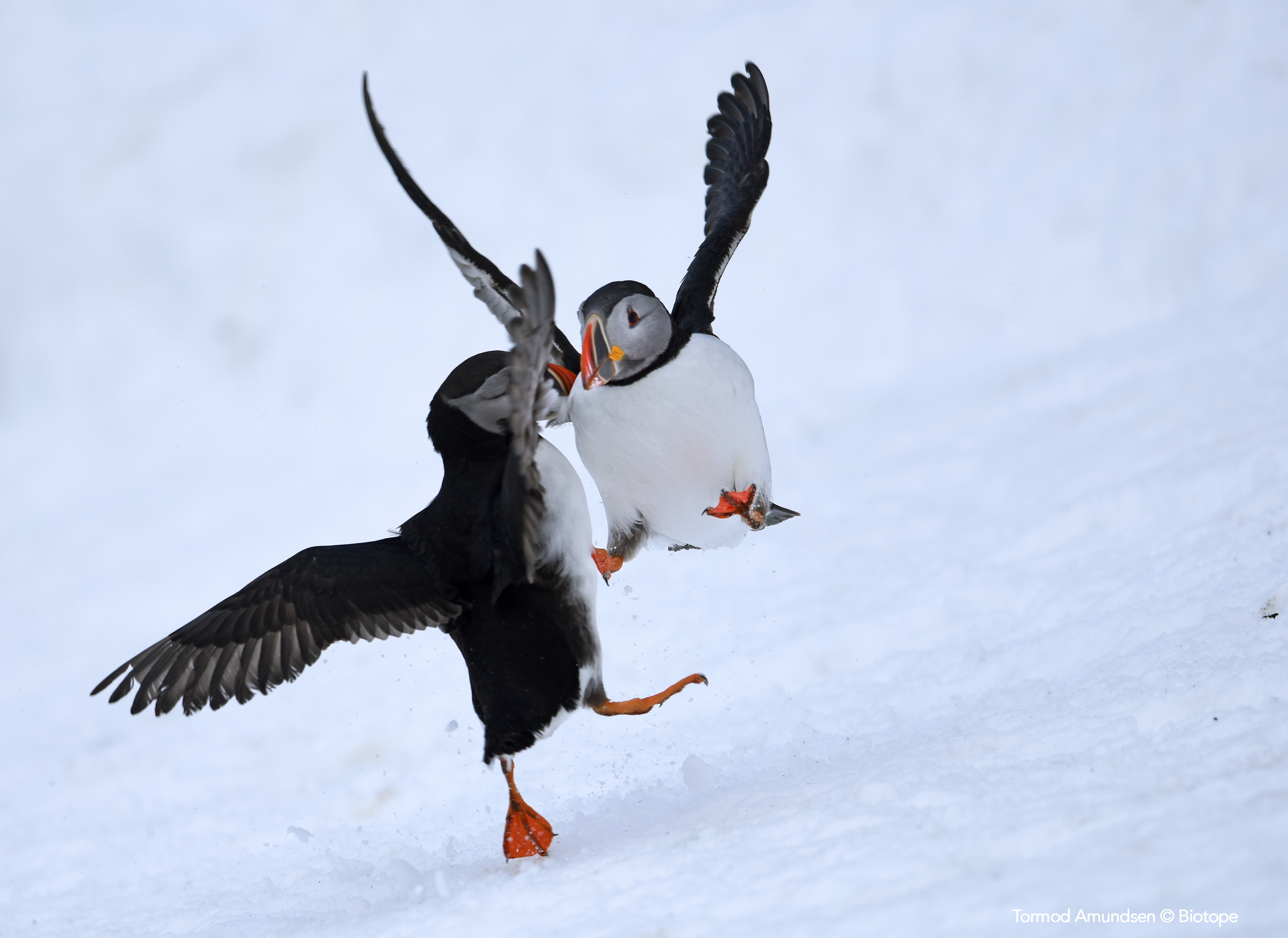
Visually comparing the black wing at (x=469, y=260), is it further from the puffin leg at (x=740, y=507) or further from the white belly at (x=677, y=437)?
the puffin leg at (x=740, y=507)

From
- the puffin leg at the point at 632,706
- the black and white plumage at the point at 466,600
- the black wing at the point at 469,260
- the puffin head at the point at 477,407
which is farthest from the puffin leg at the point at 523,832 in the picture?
the black wing at the point at 469,260

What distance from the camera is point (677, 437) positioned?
456 cm

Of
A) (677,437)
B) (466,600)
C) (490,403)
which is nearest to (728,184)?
(677,437)

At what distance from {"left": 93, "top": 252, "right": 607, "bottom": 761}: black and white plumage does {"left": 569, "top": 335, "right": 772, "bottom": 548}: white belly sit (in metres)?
0.42

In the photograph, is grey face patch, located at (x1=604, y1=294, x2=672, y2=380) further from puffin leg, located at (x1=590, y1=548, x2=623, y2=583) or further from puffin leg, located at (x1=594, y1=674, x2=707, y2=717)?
puffin leg, located at (x1=594, y1=674, x2=707, y2=717)

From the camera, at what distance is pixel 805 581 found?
6340mm

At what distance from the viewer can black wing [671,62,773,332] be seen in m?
5.02

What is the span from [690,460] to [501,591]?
104 centimetres

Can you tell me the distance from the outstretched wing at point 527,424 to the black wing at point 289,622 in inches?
14.1

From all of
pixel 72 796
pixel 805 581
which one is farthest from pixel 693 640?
pixel 72 796

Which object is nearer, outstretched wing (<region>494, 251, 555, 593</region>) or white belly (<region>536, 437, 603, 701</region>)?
outstretched wing (<region>494, 251, 555, 593</region>)

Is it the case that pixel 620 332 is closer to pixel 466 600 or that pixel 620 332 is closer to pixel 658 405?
pixel 658 405

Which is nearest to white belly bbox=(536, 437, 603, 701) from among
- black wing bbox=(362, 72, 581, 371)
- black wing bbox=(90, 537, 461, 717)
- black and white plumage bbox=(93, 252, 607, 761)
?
black and white plumage bbox=(93, 252, 607, 761)

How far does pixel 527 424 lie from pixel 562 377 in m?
1.18
